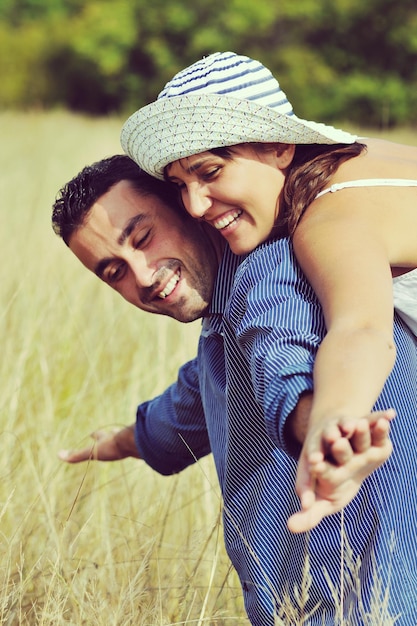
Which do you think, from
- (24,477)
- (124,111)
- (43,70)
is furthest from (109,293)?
(43,70)

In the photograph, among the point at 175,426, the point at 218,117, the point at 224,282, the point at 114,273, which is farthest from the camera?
the point at 175,426

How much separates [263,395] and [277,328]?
0.12m

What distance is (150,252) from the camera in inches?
91.9

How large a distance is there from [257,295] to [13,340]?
262 cm

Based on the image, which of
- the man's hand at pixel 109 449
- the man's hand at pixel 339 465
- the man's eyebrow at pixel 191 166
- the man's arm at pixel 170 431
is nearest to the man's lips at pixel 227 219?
the man's eyebrow at pixel 191 166

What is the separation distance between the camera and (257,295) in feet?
5.49

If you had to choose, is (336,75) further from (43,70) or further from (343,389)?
(343,389)

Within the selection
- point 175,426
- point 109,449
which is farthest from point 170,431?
point 109,449

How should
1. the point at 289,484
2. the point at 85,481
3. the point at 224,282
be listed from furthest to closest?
the point at 85,481
the point at 224,282
the point at 289,484

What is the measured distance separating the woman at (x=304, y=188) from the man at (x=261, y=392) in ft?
0.24

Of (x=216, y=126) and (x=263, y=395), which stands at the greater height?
(x=216, y=126)

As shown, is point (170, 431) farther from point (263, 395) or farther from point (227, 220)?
point (263, 395)

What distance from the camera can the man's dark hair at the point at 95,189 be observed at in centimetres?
241

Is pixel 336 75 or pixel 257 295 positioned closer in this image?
pixel 257 295
